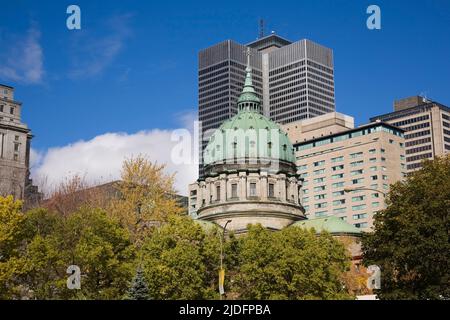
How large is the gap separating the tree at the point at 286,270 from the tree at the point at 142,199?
712 inches

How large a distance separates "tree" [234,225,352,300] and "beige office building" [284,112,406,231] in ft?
344

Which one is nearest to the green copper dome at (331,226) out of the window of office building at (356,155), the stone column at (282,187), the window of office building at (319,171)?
the stone column at (282,187)

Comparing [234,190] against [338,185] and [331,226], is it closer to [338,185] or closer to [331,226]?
[331,226]

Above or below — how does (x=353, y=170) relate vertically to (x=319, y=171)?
below

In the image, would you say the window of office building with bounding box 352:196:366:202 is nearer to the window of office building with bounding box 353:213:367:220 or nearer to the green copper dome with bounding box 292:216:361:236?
the window of office building with bounding box 353:213:367:220

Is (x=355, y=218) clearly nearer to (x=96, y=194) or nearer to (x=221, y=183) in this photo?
(x=221, y=183)

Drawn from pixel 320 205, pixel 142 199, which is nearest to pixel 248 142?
pixel 142 199

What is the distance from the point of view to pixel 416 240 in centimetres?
5812

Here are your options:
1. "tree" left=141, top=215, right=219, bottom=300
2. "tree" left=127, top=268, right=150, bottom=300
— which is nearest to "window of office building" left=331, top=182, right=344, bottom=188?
"tree" left=141, top=215, right=219, bottom=300

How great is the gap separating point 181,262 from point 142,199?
20.3 metres

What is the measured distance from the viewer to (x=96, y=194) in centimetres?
10519

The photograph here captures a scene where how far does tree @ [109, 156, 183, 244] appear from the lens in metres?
86.0

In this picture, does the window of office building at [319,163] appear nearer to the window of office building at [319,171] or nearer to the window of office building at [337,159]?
the window of office building at [319,171]

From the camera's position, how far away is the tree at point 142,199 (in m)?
86.0
